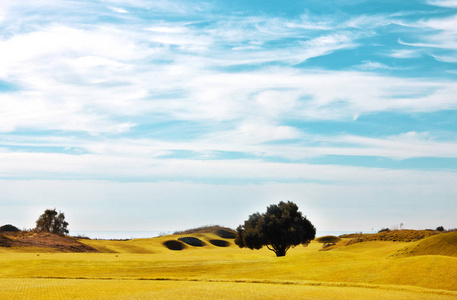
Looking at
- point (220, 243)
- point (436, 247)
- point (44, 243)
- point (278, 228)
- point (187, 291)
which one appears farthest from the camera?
point (220, 243)

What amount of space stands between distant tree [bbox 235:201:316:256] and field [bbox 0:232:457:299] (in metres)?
18.4

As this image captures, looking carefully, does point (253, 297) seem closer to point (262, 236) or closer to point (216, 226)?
point (262, 236)

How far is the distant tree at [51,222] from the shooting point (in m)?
116

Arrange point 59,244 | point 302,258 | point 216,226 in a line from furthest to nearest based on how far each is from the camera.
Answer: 1. point 216,226
2. point 59,244
3. point 302,258

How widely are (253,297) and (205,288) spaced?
643cm

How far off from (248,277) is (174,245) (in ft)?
283

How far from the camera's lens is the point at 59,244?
9062cm

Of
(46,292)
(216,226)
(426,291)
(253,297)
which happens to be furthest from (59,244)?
(216,226)

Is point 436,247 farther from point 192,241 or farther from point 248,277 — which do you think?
point 192,241

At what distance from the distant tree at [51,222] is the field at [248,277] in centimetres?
6138

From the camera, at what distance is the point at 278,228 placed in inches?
3046

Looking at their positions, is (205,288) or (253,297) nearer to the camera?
(253,297)

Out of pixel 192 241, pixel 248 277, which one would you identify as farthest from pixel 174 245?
pixel 248 277

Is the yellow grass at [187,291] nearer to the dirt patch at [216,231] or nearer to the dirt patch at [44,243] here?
the dirt patch at [44,243]
